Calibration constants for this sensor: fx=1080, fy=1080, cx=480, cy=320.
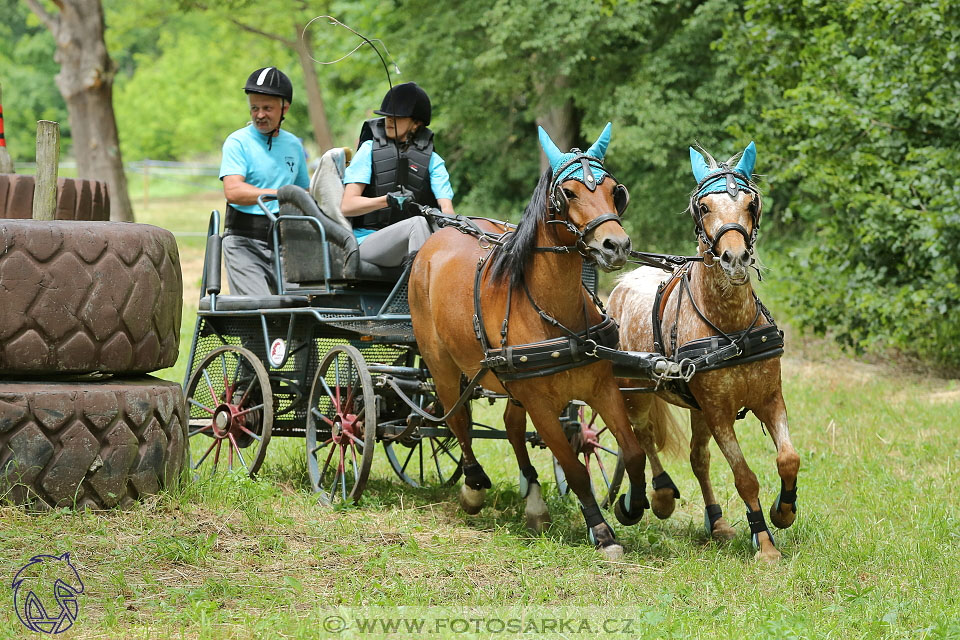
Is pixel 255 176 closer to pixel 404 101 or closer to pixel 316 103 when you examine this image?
pixel 404 101

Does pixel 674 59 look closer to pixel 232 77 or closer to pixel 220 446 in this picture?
pixel 220 446

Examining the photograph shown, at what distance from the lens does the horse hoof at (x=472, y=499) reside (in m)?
6.38

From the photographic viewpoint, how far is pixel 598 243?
16.1 ft

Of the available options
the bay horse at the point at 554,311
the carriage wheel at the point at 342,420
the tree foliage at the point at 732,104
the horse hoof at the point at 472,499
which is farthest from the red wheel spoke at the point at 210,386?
the tree foliage at the point at 732,104

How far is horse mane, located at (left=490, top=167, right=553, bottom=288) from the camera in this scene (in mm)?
5371

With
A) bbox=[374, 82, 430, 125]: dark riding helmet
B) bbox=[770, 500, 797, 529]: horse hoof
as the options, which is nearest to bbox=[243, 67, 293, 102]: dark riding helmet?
bbox=[374, 82, 430, 125]: dark riding helmet

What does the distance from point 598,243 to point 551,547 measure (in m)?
1.58

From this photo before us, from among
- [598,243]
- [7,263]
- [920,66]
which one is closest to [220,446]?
[7,263]

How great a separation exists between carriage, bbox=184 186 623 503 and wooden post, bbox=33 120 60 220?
1504mm

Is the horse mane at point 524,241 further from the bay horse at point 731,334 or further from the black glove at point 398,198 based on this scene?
the black glove at point 398,198

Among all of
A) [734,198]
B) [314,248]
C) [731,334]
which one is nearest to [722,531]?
[731,334]

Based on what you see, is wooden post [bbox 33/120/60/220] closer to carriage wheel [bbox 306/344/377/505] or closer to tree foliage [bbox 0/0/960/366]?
carriage wheel [bbox 306/344/377/505]

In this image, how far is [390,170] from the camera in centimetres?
712

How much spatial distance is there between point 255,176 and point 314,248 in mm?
1152
